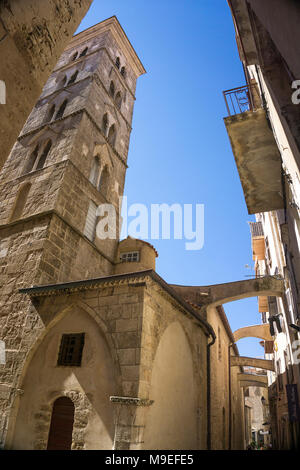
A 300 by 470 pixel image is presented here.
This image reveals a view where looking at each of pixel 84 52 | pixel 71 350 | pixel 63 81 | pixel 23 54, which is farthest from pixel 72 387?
pixel 84 52

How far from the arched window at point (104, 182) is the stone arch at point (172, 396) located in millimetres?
7519

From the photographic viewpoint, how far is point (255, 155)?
25.1 ft

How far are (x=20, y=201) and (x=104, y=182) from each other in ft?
12.9

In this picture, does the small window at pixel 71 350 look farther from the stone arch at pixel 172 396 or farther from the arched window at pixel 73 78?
the arched window at pixel 73 78

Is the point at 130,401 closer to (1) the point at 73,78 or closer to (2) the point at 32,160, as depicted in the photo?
(2) the point at 32,160

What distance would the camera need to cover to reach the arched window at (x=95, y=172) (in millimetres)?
12905

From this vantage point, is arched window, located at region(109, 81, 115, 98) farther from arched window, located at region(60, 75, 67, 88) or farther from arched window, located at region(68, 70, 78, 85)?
arched window, located at region(60, 75, 67, 88)

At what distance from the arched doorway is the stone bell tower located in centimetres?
116

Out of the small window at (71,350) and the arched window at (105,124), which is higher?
the arched window at (105,124)

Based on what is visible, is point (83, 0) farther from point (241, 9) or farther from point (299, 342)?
point (299, 342)

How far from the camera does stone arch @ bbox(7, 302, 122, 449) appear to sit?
5836 mm

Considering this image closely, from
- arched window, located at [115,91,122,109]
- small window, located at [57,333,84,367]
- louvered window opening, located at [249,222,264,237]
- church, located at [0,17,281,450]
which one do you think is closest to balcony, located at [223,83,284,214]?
church, located at [0,17,281,450]

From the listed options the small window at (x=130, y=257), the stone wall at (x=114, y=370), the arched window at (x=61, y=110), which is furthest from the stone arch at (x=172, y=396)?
the arched window at (x=61, y=110)
